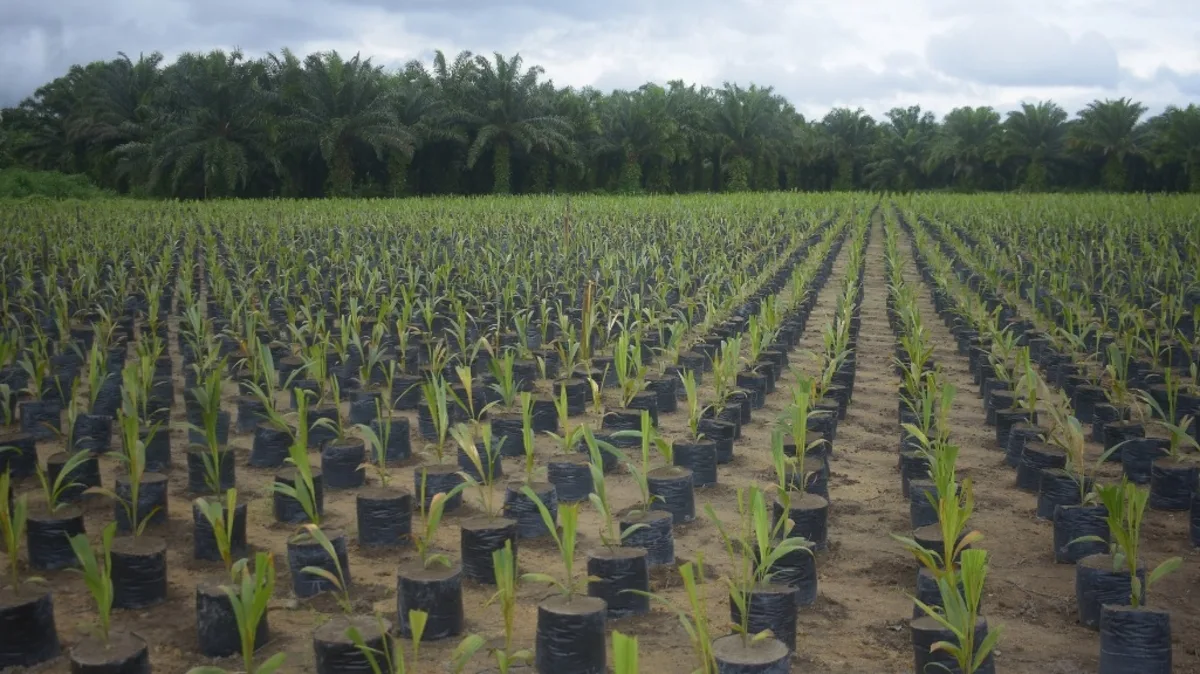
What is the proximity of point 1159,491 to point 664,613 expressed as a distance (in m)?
2.19

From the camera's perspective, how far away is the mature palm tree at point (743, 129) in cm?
4019

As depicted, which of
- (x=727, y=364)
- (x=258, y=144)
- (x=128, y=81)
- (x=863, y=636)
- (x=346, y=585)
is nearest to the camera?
(x=863, y=636)

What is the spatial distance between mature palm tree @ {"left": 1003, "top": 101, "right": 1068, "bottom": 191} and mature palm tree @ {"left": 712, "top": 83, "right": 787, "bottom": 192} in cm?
878

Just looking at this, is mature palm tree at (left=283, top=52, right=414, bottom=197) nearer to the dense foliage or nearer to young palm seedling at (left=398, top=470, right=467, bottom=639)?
the dense foliage

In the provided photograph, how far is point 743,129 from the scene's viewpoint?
39969mm

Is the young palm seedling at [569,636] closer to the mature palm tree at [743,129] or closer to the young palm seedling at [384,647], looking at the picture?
the young palm seedling at [384,647]

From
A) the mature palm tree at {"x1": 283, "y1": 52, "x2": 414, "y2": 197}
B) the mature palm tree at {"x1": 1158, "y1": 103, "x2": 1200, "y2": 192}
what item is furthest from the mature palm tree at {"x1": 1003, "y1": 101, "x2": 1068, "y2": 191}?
the mature palm tree at {"x1": 283, "y1": 52, "x2": 414, "y2": 197}

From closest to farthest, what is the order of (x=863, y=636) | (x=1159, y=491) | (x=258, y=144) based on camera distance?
1. (x=863, y=636)
2. (x=1159, y=491)
3. (x=258, y=144)

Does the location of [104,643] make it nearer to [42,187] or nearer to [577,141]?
[42,187]

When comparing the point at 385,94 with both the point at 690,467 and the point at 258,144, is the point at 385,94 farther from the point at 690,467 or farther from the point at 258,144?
the point at 690,467

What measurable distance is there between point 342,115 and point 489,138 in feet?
16.4

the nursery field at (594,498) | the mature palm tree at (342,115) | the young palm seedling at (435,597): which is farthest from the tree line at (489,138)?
the young palm seedling at (435,597)

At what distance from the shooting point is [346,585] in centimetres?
316

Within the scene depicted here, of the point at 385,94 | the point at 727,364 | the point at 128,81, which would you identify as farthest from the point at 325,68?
the point at 727,364
